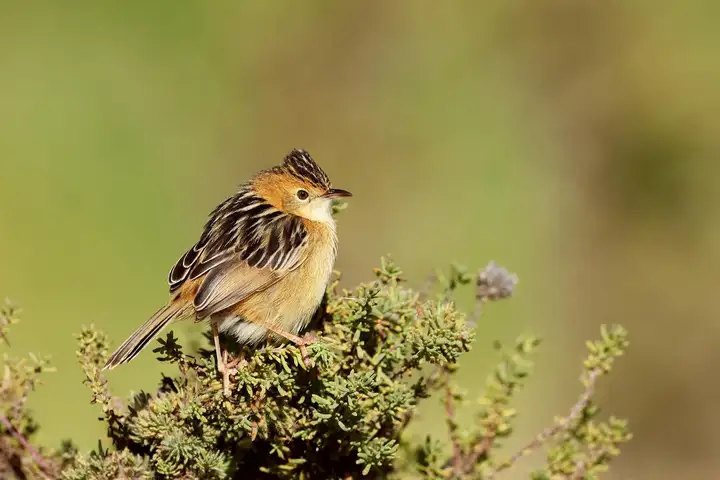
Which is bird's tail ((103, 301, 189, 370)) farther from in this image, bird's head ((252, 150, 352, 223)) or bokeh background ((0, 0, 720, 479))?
bokeh background ((0, 0, 720, 479))

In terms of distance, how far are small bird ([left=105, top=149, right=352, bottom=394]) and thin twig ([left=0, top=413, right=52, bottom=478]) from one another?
37 cm

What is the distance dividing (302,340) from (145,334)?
640 millimetres

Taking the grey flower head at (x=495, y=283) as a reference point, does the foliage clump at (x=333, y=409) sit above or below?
below

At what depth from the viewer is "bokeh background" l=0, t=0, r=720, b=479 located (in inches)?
297

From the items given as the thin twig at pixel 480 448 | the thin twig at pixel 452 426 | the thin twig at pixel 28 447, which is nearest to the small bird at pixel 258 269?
the thin twig at pixel 28 447

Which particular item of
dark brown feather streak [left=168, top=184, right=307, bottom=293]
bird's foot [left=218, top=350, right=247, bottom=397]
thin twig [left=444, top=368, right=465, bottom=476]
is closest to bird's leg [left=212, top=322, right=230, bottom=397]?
bird's foot [left=218, top=350, right=247, bottom=397]

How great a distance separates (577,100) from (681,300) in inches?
105

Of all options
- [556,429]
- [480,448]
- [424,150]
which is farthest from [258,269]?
[424,150]

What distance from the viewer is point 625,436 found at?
3.30 metres

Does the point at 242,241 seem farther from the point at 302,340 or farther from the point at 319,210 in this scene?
the point at 302,340

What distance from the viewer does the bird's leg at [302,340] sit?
2.86m

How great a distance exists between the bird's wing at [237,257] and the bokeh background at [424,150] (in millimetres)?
3474

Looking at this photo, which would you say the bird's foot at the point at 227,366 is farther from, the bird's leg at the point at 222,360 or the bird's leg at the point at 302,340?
the bird's leg at the point at 302,340

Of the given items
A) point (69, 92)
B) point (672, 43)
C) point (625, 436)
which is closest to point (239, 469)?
point (625, 436)
